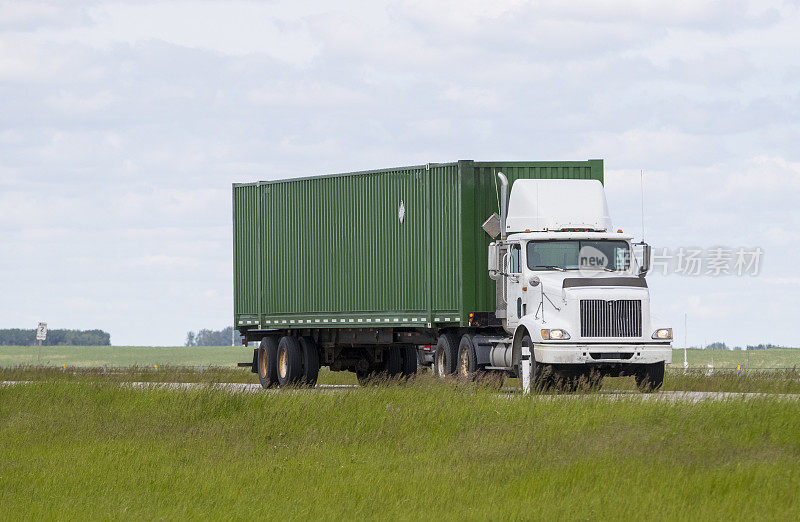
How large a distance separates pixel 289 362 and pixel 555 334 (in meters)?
9.65

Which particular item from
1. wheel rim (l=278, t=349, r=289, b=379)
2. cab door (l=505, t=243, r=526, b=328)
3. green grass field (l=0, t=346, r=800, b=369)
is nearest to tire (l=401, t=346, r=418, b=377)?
wheel rim (l=278, t=349, r=289, b=379)

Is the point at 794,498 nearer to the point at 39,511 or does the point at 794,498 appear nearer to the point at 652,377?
the point at 39,511

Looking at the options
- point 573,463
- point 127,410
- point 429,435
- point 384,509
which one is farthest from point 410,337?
point 384,509

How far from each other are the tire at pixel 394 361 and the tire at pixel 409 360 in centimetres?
9

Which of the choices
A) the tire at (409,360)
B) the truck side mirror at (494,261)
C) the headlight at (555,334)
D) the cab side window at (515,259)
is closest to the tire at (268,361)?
the tire at (409,360)

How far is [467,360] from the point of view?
25.8 meters

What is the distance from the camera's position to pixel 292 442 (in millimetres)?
17203

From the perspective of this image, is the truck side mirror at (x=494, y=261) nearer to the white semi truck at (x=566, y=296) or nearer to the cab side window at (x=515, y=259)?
the white semi truck at (x=566, y=296)

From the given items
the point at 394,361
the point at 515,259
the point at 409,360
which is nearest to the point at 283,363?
the point at 394,361

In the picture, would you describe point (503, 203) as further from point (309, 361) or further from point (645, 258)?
point (309, 361)

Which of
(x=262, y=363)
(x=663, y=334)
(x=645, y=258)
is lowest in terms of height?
(x=262, y=363)

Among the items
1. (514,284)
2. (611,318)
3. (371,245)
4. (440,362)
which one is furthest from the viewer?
(371,245)

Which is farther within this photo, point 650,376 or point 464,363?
point 464,363

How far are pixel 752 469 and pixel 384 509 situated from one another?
13.8 ft
